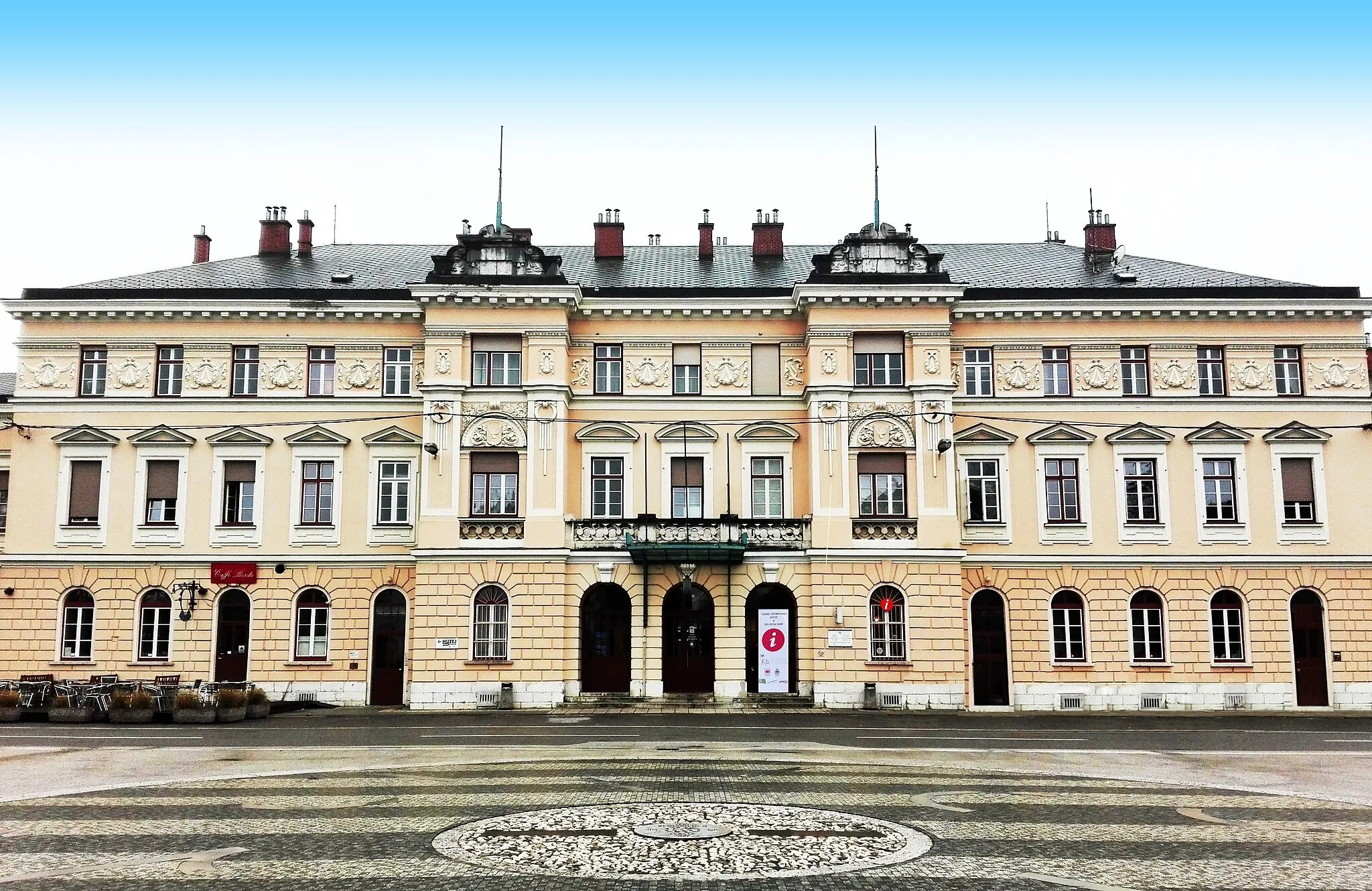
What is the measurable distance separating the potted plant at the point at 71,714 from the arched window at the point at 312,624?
6.08 metres

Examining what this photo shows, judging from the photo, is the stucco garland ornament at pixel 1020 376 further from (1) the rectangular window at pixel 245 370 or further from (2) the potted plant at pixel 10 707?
(2) the potted plant at pixel 10 707

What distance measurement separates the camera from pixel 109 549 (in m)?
33.6

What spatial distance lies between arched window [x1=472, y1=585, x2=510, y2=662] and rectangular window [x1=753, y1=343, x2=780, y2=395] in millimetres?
10157

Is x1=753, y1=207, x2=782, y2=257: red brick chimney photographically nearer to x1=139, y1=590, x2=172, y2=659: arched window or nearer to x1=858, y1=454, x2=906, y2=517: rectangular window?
x1=858, y1=454, x2=906, y2=517: rectangular window

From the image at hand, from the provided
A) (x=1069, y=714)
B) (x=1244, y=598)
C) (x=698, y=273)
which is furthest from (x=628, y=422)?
(x=1244, y=598)

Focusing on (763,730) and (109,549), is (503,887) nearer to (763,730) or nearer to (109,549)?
(763,730)

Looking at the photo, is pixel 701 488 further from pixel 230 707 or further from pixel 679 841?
pixel 679 841

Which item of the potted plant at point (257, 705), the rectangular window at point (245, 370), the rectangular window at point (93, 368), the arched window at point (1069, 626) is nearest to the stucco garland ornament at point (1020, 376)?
the arched window at point (1069, 626)

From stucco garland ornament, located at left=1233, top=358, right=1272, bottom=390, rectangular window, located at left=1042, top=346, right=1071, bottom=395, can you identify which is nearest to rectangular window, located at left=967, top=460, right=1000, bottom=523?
rectangular window, located at left=1042, top=346, right=1071, bottom=395

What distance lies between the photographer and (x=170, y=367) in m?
34.4

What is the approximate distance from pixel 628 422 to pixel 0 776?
2009 centimetres

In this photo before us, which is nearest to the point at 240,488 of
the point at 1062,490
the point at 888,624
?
the point at 888,624

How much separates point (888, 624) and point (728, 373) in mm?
9102

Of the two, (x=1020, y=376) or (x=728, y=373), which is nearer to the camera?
(x=1020, y=376)
